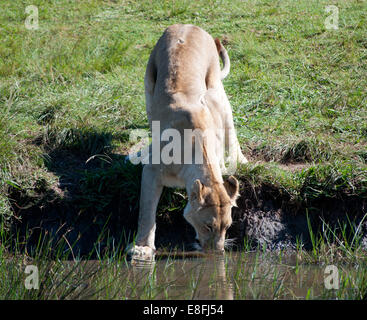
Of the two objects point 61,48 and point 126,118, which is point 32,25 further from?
point 126,118

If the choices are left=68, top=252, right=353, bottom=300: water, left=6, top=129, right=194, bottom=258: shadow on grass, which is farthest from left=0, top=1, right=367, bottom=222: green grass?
left=68, top=252, right=353, bottom=300: water

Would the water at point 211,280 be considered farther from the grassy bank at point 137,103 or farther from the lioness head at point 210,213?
the grassy bank at point 137,103

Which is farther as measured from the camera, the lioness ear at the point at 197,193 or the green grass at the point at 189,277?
the lioness ear at the point at 197,193

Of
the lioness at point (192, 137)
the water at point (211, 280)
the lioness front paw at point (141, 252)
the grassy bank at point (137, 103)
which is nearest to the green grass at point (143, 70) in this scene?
the grassy bank at point (137, 103)

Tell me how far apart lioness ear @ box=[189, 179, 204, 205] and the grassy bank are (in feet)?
3.54

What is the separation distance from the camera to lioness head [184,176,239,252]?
229 inches

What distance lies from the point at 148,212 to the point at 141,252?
42cm

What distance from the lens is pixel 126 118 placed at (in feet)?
27.3

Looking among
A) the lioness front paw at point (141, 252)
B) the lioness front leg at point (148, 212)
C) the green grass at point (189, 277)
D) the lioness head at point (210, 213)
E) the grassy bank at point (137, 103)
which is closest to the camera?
the green grass at point (189, 277)

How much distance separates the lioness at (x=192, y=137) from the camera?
5.88 m

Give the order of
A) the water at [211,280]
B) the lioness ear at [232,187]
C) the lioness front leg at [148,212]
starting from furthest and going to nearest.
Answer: the lioness front leg at [148,212] → the lioness ear at [232,187] → the water at [211,280]

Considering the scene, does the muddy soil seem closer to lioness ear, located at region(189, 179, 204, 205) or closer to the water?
the water

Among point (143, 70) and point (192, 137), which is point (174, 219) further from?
point (143, 70)
